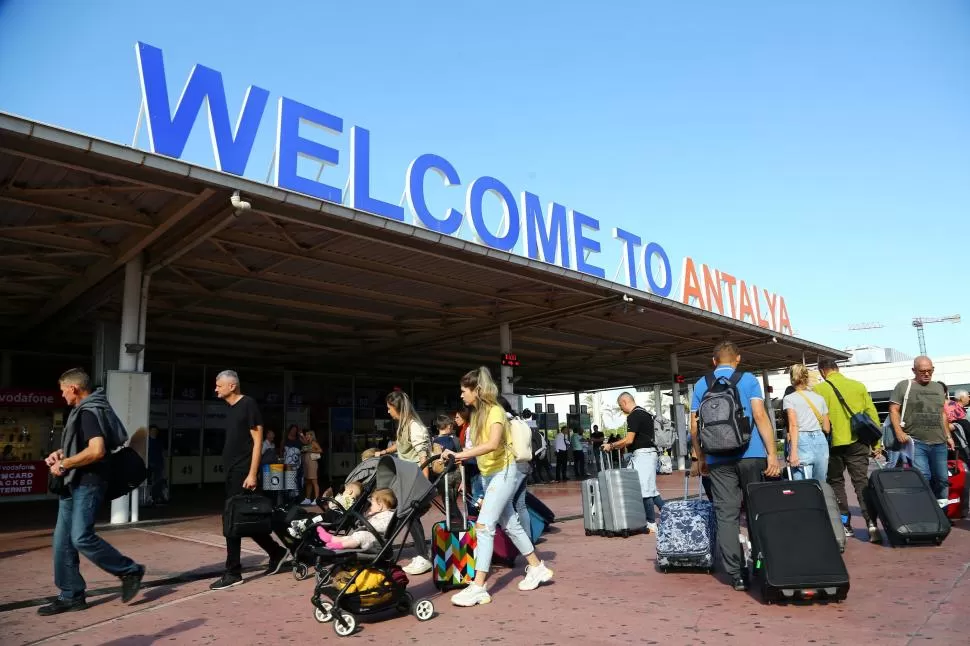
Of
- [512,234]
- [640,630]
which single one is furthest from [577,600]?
[512,234]

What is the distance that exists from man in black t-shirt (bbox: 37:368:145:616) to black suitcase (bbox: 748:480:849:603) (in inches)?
170

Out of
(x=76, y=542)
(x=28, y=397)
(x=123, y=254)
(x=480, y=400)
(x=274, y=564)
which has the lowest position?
(x=274, y=564)

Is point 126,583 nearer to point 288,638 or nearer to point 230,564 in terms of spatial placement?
point 230,564

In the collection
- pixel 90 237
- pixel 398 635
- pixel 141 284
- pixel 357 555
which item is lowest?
pixel 398 635

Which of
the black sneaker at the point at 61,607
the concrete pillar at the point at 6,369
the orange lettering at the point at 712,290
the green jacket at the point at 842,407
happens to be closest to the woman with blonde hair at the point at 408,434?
the black sneaker at the point at 61,607

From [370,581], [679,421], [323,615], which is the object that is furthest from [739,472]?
[679,421]

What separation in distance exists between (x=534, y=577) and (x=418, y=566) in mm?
1335

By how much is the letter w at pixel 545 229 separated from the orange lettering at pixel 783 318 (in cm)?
1357

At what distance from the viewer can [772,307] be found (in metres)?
24.7

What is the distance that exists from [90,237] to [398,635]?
10016 millimetres

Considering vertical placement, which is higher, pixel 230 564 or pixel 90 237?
pixel 90 237

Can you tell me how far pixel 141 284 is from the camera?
1145 centimetres

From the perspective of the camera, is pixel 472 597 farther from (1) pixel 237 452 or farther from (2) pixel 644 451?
(2) pixel 644 451

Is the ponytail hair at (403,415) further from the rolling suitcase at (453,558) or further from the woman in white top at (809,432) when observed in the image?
the woman in white top at (809,432)
